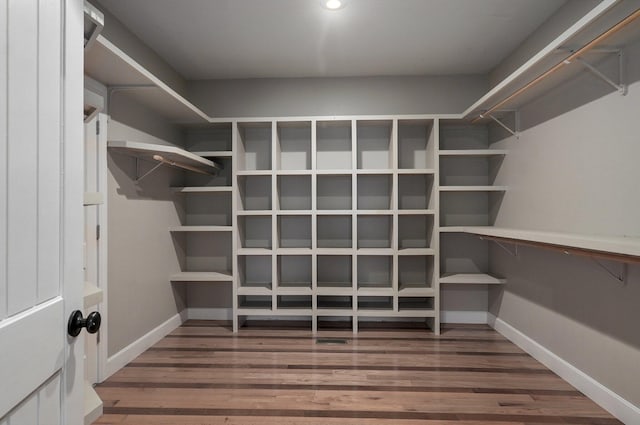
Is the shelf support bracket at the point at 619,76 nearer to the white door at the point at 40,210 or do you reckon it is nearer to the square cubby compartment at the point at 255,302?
the white door at the point at 40,210

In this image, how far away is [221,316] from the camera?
371 cm

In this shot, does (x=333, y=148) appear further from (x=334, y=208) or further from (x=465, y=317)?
(x=465, y=317)

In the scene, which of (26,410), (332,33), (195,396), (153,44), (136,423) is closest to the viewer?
(26,410)

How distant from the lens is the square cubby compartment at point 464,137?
3580 mm

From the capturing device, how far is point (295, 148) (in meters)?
3.68

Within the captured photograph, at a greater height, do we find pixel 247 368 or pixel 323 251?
pixel 323 251

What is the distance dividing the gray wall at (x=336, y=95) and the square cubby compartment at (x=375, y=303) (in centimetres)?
204

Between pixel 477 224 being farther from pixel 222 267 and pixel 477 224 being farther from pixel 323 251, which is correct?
pixel 222 267

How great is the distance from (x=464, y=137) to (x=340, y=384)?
2.77 m

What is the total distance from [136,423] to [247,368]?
825mm

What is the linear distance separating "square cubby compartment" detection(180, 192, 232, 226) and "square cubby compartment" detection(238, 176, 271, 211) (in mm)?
233

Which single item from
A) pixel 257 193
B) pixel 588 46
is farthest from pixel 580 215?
pixel 257 193

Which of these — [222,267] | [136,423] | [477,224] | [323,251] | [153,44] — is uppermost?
[153,44]

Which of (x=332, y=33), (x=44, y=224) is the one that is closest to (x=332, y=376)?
(x=44, y=224)
